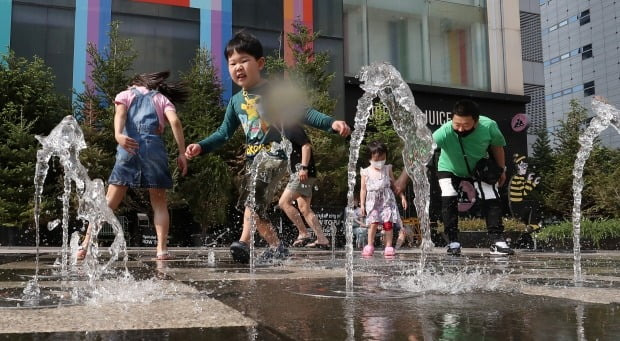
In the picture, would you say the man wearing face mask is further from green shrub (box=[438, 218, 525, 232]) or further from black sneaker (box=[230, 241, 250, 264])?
green shrub (box=[438, 218, 525, 232])

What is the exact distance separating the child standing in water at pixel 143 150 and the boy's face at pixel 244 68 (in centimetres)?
89

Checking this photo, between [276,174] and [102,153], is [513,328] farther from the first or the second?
[102,153]

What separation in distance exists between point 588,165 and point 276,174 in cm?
2021

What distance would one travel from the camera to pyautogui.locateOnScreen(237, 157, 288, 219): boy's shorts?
4520mm

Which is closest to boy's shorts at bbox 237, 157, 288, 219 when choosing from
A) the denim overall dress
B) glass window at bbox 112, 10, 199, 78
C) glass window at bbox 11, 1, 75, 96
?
the denim overall dress

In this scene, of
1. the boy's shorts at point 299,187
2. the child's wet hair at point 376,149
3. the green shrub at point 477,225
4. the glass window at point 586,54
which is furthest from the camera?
the glass window at point 586,54

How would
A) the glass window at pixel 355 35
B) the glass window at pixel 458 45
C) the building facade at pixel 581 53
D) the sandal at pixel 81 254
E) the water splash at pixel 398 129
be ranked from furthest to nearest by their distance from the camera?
the building facade at pixel 581 53, the glass window at pixel 458 45, the glass window at pixel 355 35, the sandal at pixel 81 254, the water splash at pixel 398 129

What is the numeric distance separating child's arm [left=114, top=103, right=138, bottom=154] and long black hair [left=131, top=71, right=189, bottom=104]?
1.54ft

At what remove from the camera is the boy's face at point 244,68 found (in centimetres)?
440

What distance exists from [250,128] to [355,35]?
55.5ft

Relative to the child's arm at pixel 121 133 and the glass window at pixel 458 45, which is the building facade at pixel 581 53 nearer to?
the glass window at pixel 458 45

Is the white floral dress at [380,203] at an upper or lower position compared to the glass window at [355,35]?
lower

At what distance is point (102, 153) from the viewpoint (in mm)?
12727

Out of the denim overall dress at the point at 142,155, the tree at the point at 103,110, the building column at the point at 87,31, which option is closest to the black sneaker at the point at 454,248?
the denim overall dress at the point at 142,155
